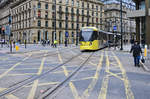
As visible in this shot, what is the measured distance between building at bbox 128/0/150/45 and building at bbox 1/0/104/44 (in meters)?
23.8

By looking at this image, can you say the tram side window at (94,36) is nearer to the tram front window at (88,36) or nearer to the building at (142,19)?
the tram front window at (88,36)

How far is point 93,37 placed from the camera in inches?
864

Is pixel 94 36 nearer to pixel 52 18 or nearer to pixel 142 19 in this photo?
pixel 142 19

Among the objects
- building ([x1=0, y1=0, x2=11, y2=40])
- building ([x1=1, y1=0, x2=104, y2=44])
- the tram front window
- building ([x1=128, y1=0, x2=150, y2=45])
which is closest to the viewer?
the tram front window

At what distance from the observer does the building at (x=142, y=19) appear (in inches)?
1131

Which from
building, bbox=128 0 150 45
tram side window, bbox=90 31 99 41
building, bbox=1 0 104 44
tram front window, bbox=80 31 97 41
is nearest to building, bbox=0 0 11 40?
building, bbox=1 0 104 44

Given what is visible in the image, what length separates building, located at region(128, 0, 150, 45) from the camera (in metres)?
28.7

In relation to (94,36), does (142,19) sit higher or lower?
higher

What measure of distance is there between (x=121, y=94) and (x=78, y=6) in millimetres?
67687

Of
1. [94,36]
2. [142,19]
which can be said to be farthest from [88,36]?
[142,19]

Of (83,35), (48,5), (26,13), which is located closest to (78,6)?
(48,5)

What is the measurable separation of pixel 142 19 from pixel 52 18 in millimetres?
37115

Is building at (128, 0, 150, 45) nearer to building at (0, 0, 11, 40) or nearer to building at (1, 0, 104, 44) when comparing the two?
building at (1, 0, 104, 44)

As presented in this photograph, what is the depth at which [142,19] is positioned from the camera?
108ft
